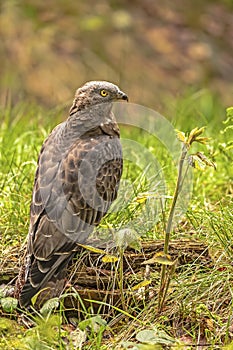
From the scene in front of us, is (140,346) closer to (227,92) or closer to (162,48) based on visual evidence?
(227,92)

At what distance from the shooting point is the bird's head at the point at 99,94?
5.33m

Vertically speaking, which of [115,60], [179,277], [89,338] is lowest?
[89,338]

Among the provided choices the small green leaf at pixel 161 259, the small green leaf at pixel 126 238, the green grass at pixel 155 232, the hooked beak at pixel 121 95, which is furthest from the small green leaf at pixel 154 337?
the hooked beak at pixel 121 95

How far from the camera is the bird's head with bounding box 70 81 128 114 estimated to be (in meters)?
5.33

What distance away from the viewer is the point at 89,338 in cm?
436

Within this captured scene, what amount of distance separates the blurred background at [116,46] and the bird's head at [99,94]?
4984 millimetres

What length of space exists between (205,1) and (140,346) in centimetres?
915

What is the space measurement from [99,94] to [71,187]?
0.78m

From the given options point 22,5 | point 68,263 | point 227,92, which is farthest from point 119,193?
point 22,5

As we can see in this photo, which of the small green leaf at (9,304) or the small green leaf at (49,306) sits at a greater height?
the small green leaf at (49,306)

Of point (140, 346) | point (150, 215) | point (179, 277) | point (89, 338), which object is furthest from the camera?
point (150, 215)

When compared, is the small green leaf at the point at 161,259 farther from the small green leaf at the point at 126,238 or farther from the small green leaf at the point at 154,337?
the small green leaf at the point at 154,337

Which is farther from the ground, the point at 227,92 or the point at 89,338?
Answer: the point at 227,92

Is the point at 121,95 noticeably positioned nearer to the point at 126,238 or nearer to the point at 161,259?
the point at 126,238
